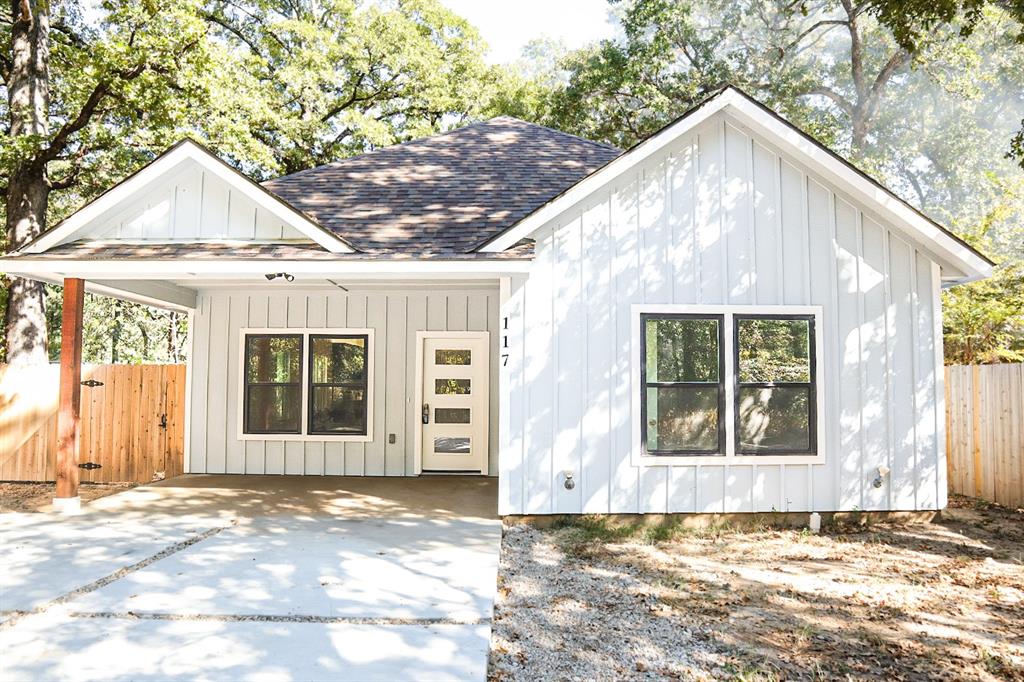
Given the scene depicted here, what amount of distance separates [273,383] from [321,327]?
111cm

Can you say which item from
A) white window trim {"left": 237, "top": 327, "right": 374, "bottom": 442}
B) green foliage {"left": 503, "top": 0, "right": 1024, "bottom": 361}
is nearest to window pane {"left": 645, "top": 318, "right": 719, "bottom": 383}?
white window trim {"left": 237, "top": 327, "right": 374, "bottom": 442}

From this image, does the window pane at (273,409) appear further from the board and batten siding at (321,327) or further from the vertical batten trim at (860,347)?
the vertical batten trim at (860,347)

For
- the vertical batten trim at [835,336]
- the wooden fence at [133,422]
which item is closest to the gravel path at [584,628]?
the vertical batten trim at [835,336]

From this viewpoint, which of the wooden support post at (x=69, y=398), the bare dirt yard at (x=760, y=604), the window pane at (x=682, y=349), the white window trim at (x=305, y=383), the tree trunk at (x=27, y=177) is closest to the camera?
the bare dirt yard at (x=760, y=604)

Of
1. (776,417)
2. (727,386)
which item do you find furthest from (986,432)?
(727,386)

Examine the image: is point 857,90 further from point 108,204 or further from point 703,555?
point 108,204

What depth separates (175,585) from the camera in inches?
189

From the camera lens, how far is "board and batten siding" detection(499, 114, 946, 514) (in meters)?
6.86

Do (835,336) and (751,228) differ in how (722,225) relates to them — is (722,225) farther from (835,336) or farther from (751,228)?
(835,336)

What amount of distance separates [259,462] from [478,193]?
5153 millimetres

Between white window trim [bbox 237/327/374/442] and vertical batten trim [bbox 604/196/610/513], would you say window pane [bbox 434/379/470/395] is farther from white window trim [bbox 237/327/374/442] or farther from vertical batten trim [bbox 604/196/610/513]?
vertical batten trim [bbox 604/196/610/513]

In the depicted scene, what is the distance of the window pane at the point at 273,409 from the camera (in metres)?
9.89

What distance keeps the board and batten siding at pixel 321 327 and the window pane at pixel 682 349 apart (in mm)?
3439

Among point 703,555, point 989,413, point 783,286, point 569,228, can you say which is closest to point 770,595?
point 703,555
